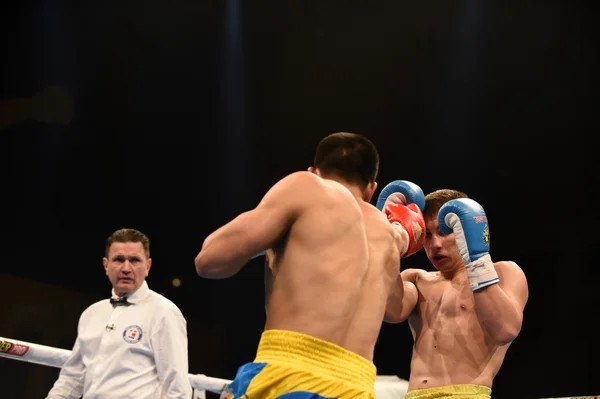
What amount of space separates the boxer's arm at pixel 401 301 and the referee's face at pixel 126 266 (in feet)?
4.57

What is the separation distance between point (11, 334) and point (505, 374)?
13.4 feet

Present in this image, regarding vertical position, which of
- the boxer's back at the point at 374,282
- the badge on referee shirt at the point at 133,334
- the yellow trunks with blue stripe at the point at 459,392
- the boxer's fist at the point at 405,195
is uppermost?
the boxer's fist at the point at 405,195

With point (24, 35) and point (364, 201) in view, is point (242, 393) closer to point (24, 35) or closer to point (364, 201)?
point (364, 201)

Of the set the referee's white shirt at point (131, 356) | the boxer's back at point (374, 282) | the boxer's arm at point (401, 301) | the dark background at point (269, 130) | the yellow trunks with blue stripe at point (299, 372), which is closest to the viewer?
the yellow trunks with blue stripe at point (299, 372)

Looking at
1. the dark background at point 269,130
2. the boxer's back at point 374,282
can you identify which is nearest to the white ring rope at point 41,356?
the boxer's back at point 374,282

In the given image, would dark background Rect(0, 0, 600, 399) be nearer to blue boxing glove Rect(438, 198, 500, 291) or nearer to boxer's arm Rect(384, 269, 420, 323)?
boxer's arm Rect(384, 269, 420, 323)

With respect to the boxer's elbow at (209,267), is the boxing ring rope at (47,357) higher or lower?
lower

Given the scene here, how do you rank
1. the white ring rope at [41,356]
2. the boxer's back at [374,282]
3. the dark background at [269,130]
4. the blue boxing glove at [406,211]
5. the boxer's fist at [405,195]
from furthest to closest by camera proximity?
the dark background at [269,130] < the white ring rope at [41,356] < the boxer's fist at [405,195] < the blue boxing glove at [406,211] < the boxer's back at [374,282]

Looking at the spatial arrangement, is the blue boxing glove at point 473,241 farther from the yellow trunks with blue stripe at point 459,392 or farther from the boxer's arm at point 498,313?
the yellow trunks with blue stripe at point 459,392

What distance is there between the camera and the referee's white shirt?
298cm

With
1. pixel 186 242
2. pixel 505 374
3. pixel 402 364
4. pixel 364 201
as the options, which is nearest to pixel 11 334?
pixel 186 242

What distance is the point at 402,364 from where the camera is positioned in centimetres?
592

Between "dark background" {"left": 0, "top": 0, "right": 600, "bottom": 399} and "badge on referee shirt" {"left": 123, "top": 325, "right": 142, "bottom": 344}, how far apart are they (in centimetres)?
291

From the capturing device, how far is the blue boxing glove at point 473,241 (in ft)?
6.95
